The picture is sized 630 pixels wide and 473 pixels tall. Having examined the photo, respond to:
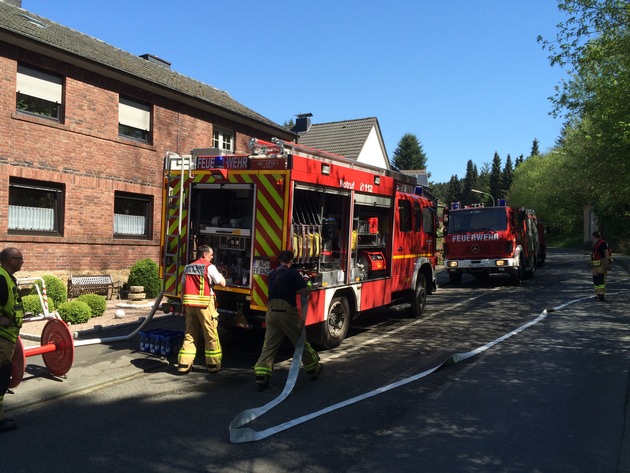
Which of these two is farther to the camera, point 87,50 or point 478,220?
point 478,220

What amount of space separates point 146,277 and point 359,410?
929cm

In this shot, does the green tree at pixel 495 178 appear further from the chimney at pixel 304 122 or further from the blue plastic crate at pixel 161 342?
the blue plastic crate at pixel 161 342

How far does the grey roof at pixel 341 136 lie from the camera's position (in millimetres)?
30594

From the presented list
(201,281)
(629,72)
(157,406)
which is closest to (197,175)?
(201,281)

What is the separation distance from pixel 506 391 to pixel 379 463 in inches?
94.2

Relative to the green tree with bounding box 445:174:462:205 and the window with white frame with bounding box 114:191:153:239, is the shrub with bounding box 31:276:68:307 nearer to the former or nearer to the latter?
the window with white frame with bounding box 114:191:153:239

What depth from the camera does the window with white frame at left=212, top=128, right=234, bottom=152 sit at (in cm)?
1744

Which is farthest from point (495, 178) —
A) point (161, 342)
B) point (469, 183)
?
point (161, 342)

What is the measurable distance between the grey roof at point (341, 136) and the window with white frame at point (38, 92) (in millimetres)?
18544

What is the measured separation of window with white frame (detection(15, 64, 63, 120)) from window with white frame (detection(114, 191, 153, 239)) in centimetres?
263

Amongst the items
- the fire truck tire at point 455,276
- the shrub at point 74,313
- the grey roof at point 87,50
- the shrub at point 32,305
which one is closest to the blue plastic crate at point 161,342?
the shrub at point 74,313

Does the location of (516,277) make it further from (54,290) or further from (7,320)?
(7,320)

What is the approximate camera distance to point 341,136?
3231cm

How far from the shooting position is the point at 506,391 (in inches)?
222
